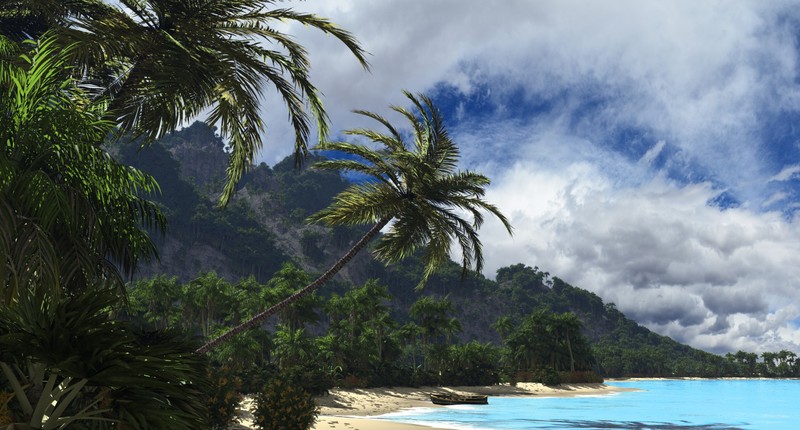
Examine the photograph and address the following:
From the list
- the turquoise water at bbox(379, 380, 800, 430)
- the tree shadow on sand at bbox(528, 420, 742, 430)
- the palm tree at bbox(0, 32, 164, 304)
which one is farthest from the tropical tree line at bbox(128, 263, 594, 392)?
the palm tree at bbox(0, 32, 164, 304)

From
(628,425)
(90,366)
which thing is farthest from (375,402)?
(90,366)

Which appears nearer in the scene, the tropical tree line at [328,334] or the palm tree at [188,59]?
the palm tree at [188,59]

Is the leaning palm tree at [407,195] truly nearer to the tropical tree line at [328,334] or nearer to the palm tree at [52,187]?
the palm tree at [52,187]

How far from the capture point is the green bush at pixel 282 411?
50.1 ft

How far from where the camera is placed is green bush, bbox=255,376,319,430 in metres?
15.3

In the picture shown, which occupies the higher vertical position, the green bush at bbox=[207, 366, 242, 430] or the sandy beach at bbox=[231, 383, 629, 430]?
the green bush at bbox=[207, 366, 242, 430]

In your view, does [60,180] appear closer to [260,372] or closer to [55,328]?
[55,328]

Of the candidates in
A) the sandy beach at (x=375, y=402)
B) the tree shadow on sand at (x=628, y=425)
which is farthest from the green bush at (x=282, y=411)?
the tree shadow on sand at (x=628, y=425)

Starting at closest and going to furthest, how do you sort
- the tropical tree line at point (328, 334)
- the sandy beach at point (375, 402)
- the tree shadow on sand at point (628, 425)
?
1. the sandy beach at point (375, 402)
2. the tree shadow on sand at point (628, 425)
3. the tropical tree line at point (328, 334)

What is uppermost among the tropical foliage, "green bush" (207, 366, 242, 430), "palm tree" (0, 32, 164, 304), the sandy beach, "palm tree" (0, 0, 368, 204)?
"palm tree" (0, 0, 368, 204)

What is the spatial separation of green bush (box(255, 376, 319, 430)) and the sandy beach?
2.96m

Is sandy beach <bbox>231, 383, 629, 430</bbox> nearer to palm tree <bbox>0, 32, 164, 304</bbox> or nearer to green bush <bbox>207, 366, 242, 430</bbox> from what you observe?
green bush <bbox>207, 366, 242, 430</bbox>

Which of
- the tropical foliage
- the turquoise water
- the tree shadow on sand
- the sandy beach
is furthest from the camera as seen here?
the turquoise water

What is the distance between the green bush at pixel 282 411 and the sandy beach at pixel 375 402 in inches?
116
